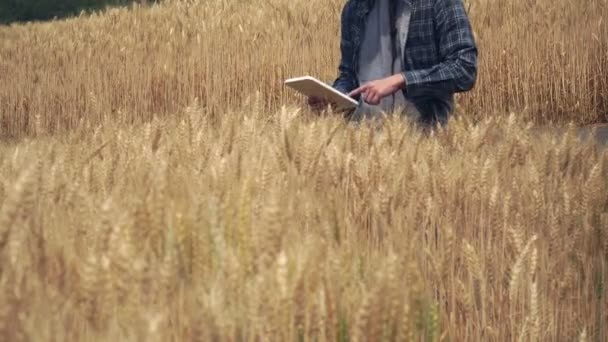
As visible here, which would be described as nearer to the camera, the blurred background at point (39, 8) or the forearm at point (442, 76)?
the forearm at point (442, 76)

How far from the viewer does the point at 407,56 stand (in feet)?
11.0

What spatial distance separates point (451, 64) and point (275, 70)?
2.51m

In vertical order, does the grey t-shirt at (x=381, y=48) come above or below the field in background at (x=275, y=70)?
above

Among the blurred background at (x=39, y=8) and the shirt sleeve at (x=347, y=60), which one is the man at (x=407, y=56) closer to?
the shirt sleeve at (x=347, y=60)

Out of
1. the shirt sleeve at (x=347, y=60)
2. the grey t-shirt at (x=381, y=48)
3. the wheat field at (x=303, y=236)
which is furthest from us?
the shirt sleeve at (x=347, y=60)

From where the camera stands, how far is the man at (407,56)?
313cm

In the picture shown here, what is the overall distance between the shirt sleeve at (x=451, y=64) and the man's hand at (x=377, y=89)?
0.05m

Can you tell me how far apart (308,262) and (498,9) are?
214 inches

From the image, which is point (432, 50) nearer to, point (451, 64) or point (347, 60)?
point (451, 64)

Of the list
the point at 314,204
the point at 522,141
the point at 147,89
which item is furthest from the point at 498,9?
the point at 314,204

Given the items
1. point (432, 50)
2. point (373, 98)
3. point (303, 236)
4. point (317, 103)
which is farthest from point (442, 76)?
point (303, 236)

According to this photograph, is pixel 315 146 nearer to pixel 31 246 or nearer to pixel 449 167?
pixel 449 167

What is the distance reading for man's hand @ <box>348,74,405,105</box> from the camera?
9.86 feet

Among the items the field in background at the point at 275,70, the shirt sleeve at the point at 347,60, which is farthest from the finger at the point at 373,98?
the field in background at the point at 275,70
